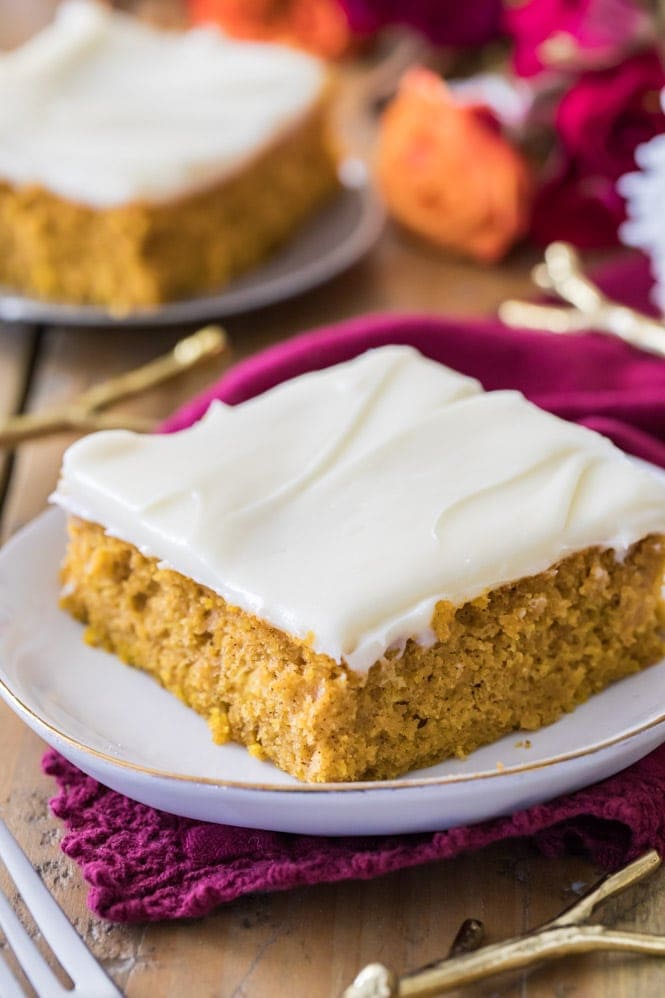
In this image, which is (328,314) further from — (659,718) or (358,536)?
(659,718)

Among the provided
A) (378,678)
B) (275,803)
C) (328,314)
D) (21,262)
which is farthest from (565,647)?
(21,262)

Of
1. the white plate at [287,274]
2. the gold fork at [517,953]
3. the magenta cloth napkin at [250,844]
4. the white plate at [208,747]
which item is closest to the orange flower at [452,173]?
the white plate at [287,274]

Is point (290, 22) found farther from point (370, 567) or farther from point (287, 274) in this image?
point (370, 567)

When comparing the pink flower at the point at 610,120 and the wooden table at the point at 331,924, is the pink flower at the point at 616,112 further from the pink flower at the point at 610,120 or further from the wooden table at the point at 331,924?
the wooden table at the point at 331,924

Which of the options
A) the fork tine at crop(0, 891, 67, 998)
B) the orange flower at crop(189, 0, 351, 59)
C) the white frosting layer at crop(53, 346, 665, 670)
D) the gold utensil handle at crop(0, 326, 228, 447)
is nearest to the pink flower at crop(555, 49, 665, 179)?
the gold utensil handle at crop(0, 326, 228, 447)

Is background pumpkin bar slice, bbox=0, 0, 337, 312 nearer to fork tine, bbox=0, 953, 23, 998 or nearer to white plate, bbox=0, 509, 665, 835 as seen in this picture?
white plate, bbox=0, 509, 665, 835

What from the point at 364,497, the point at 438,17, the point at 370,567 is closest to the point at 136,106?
the point at 438,17
